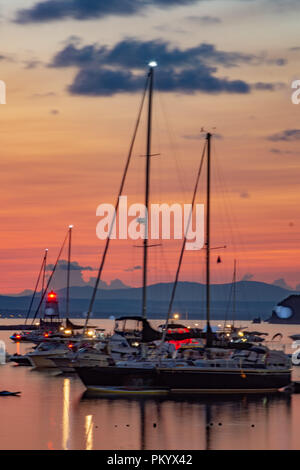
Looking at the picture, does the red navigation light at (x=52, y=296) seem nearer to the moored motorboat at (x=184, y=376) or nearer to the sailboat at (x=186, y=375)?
the sailboat at (x=186, y=375)

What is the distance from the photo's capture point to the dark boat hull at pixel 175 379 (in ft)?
177

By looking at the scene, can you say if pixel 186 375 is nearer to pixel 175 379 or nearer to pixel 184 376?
pixel 184 376

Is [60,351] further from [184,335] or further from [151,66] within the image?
[151,66]

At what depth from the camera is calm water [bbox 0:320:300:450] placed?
132 feet

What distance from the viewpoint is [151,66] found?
196ft

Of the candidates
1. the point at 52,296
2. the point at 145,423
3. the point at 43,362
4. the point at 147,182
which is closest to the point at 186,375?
the point at 145,423

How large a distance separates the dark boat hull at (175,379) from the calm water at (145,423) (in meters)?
1.26
